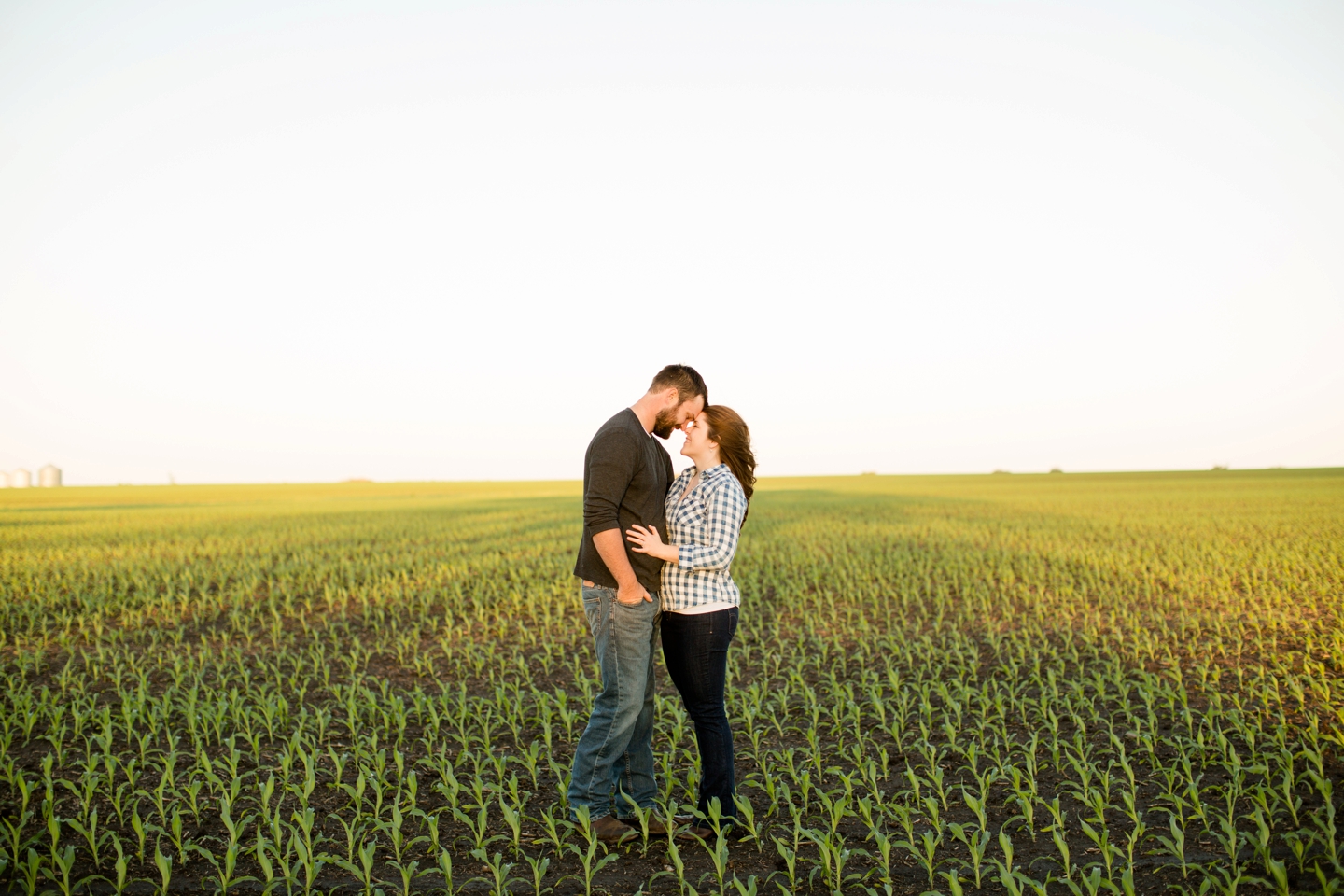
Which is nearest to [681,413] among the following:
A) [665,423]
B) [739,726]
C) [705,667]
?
[665,423]

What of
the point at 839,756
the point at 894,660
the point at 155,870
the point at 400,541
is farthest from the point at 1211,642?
the point at 400,541

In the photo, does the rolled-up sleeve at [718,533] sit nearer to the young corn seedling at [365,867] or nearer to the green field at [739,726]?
the green field at [739,726]

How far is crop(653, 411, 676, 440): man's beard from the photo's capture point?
475cm

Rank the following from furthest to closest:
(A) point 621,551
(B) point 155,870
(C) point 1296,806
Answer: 1. (C) point 1296,806
2. (B) point 155,870
3. (A) point 621,551

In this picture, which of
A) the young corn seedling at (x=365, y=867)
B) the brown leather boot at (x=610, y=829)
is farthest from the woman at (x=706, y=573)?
the young corn seedling at (x=365, y=867)

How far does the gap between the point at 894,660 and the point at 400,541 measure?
15066mm

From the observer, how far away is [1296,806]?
5418mm

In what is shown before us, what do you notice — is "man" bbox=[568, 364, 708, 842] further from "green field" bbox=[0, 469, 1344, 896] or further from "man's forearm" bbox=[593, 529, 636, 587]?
"green field" bbox=[0, 469, 1344, 896]

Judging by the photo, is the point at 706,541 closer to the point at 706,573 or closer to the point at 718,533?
the point at 718,533

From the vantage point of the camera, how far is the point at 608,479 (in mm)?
4543

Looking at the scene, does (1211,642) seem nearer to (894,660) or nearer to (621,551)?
(894,660)

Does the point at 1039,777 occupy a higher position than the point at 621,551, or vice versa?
the point at 621,551

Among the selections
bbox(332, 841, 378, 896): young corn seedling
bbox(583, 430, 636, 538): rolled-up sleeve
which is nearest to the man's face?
bbox(583, 430, 636, 538): rolled-up sleeve

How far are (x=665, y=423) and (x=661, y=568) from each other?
87 centimetres
